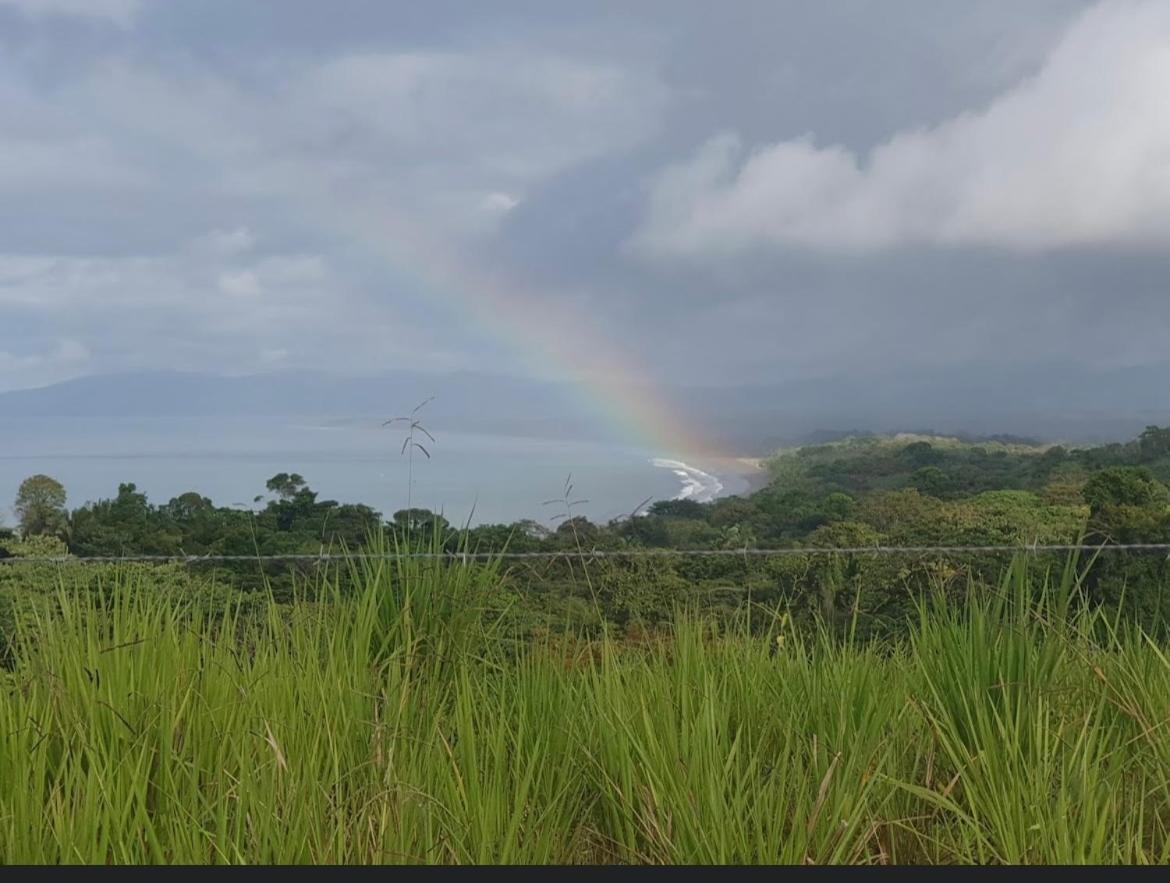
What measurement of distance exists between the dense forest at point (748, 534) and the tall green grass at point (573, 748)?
475 millimetres

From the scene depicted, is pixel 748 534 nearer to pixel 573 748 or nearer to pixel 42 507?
pixel 42 507

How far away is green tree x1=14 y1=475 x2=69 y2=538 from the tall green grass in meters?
4.70

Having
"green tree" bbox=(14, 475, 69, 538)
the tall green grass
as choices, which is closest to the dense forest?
"green tree" bbox=(14, 475, 69, 538)

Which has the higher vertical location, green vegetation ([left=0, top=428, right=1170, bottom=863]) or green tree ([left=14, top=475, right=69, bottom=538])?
green tree ([left=14, top=475, right=69, bottom=538])

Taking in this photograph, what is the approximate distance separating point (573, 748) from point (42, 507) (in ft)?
20.2

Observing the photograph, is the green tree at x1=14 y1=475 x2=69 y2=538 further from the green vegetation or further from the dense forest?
the green vegetation

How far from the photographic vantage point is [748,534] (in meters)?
8.53

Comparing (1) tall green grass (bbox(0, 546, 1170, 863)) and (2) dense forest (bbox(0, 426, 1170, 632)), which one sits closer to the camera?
(1) tall green grass (bbox(0, 546, 1170, 863))

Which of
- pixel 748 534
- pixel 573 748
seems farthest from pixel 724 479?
pixel 573 748

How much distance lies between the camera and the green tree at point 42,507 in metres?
7.44

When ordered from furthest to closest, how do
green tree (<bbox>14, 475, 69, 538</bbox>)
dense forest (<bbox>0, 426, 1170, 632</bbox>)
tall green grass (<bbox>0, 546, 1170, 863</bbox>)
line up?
1. green tree (<bbox>14, 475, 69, 538</bbox>)
2. dense forest (<bbox>0, 426, 1170, 632</bbox>)
3. tall green grass (<bbox>0, 546, 1170, 863</bbox>)

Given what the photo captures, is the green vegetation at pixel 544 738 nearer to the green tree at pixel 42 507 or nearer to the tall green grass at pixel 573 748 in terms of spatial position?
the tall green grass at pixel 573 748

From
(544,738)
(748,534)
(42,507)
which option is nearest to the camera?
(544,738)

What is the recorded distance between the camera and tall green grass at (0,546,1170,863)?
2.10 metres
